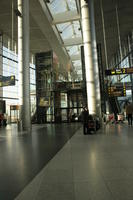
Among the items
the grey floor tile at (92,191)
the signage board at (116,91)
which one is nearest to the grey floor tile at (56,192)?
the grey floor tile at (92,191)

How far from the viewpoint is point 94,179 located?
284cm

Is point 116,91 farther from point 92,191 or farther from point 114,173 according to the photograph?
point 92,191

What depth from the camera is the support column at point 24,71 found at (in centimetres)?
1417

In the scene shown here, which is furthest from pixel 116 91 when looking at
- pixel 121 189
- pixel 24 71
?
pixel 121 189

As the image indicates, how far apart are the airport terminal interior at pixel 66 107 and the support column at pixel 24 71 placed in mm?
87

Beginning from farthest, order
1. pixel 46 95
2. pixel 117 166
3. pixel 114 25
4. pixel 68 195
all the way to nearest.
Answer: pixel 46 95 → pixel 114 25 → pixel 117 166 → pixel 68 195

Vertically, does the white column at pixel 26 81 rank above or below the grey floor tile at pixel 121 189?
above

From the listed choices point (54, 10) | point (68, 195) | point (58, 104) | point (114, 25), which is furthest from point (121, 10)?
point (68, 195)

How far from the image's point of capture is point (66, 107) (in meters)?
24.8

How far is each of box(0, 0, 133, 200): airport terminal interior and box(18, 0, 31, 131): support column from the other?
9cm

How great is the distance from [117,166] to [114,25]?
23356 mm

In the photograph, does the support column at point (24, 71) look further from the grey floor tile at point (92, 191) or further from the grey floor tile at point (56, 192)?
the grey floor tile at point (92, 191)

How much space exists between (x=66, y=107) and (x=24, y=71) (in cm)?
1170

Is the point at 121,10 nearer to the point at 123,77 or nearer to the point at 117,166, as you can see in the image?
the point at 123,77
